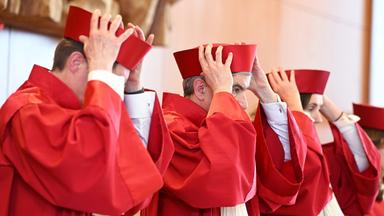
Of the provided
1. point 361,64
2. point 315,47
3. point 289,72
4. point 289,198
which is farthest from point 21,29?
point 361,64

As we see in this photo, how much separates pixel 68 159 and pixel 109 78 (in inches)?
10.6

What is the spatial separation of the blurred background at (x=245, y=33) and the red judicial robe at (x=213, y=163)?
1053 mm

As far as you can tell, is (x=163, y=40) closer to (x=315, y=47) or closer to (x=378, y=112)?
(x=378, y=112)

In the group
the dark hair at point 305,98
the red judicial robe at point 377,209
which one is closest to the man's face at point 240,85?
the dark hair at point 305,98

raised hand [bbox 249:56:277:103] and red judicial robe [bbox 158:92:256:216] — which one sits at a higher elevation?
raised hand [bbox 249:56:277:103]

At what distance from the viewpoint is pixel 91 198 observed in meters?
1.72

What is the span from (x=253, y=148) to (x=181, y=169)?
0.82ft

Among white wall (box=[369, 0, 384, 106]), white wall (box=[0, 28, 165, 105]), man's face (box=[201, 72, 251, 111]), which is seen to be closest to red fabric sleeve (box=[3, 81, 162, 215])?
man's face (box=[201, 72, 251, 111])

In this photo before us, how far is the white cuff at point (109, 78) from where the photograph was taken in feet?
5.94

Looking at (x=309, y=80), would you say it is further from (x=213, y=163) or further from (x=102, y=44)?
(x=102, y=44)

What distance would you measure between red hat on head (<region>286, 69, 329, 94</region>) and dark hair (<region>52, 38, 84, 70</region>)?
1.29m

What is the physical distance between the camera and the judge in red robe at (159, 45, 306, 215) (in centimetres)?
212

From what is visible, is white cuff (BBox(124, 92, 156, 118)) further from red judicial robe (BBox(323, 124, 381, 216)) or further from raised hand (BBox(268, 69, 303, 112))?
red judicial robe (BBox(323, 124, 381, 216))

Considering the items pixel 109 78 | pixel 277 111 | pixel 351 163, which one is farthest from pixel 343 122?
pixel 109 78
